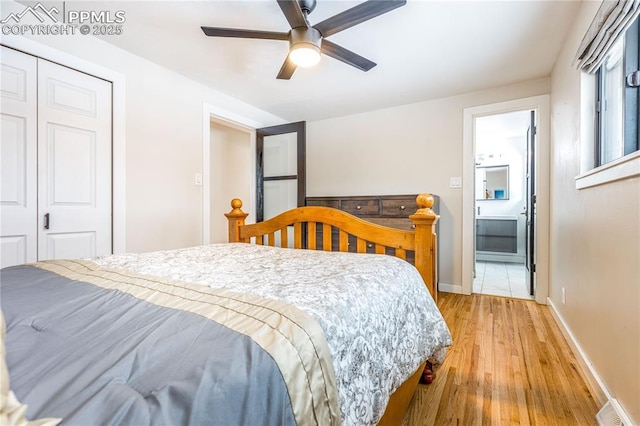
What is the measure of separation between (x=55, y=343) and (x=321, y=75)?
2794mm

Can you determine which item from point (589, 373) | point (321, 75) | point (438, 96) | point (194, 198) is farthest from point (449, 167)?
point (194, 198)

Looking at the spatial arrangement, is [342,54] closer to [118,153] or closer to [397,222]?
[397,222]

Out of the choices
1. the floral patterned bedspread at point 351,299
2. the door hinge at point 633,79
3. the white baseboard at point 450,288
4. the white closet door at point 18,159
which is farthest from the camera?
the white baseboard at point 450,288

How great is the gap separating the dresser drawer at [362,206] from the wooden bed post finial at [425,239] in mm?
Answer: 1865

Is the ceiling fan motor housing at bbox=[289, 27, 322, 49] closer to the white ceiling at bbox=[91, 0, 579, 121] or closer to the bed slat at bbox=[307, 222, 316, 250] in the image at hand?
the white ceiling at bbox=[91, 0, 579, 121]

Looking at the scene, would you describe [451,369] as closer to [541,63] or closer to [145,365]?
[145,365]

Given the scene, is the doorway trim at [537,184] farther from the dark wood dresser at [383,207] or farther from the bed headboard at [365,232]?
the bed headboard at [365,232]

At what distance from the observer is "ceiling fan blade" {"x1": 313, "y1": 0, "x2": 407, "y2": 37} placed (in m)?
1.50

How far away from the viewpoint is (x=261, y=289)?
0.84 m

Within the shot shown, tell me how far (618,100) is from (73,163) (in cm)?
342

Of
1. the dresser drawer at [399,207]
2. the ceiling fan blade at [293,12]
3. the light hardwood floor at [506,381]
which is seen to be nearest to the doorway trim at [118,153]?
the ceiling fan blade at [293,12]

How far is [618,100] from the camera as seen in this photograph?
1.51m

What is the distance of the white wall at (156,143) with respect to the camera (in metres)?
2.28

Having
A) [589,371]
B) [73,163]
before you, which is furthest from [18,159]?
[589,371]
